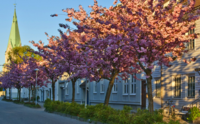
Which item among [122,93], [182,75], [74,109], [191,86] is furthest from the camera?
[122,93]

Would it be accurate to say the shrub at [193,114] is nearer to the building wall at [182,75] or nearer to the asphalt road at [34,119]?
the building wall at [182,75]

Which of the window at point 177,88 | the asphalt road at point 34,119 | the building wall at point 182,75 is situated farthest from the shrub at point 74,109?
the window at point 177,88

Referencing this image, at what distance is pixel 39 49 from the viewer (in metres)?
31.9

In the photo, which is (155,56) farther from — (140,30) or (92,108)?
(92,108)

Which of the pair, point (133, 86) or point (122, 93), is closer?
point (133, 86)

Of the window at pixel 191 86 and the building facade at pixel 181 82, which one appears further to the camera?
the window at pixel 191 86

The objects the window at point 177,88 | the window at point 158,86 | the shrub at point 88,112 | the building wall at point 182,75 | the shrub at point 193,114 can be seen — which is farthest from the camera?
the window at point 158,86

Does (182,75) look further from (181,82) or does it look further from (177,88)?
(177,88)

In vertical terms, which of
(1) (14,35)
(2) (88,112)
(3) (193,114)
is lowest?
(2) (88,112)

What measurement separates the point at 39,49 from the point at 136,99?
10.7m

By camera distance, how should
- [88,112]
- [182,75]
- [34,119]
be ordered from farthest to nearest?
[182,75] → [34,119] → [88,112]

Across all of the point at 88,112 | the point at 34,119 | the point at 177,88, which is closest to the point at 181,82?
the point at 177,88

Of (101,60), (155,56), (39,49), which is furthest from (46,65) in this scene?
(155,56)

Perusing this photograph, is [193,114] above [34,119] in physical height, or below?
above
